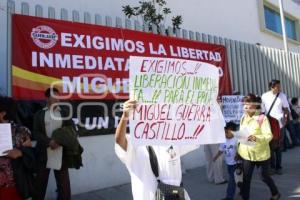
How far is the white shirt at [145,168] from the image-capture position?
3.40 metres

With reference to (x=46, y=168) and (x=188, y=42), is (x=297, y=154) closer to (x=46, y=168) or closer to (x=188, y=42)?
(x=188, y=42)

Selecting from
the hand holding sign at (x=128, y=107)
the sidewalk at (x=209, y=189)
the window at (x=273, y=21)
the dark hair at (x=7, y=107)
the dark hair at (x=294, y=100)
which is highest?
the window at (x=273, y=21)

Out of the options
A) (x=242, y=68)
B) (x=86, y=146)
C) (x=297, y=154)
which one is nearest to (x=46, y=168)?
(x=86, y=146)

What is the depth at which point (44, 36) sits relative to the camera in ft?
22.9

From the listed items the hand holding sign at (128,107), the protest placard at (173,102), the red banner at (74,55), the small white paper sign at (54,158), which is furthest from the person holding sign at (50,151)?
the hand holding sign at (128,107)

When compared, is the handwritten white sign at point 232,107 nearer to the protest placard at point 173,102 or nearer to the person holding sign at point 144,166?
the protest placard at point 173,102

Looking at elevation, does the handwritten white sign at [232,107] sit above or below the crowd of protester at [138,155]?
above

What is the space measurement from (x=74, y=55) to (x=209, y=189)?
10.2 ft

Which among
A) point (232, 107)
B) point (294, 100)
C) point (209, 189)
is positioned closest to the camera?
point (209, 189)

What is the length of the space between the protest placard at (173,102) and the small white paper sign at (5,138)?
1757 millimetres

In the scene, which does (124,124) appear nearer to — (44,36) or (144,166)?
(144,166)

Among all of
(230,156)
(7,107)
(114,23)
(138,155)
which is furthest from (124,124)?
(114,23)

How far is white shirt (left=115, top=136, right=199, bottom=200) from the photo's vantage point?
11.2 ft

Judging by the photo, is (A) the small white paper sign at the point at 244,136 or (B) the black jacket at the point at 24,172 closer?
(B) the black jacket at the point at 24,172
